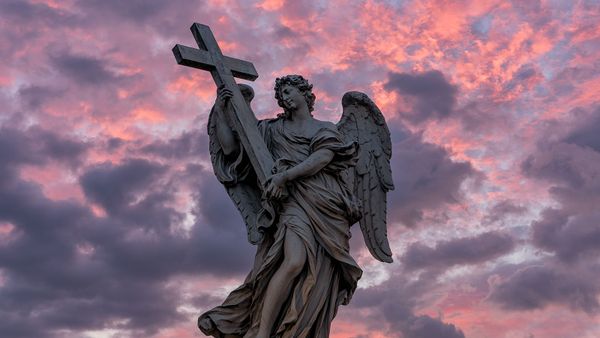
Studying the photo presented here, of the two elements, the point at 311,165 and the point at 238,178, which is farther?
the point at 238,178

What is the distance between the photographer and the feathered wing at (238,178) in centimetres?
1167

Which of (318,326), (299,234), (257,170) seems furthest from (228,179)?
(318,326)

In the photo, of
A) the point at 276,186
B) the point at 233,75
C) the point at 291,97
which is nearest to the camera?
the point at 276,186

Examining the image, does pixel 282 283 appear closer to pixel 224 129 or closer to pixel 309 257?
pixel 309 257

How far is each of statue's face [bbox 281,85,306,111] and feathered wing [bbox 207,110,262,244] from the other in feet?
2.65

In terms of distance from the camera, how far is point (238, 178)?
38.7ft

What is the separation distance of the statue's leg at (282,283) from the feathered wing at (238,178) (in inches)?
36.3

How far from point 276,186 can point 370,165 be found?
5.57 ft

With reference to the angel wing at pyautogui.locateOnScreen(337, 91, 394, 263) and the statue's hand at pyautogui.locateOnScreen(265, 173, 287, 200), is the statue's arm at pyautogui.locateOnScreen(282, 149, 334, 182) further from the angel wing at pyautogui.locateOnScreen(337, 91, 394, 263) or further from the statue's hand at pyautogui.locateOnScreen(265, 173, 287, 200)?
the angel wing at pyautogui.locateOnScreen(337, 91, 394, 263)

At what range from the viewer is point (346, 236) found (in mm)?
11234

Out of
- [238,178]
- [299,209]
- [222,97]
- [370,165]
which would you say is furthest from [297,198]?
[222,97]

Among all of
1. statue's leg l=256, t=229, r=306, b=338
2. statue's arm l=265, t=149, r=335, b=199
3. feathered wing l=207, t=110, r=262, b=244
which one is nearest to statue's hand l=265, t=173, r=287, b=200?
statue's arm l=265, t=149, r=335, b=199

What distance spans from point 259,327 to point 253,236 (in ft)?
4.04

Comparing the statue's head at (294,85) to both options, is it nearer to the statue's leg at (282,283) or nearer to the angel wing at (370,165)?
the angel wing at (370,165)
